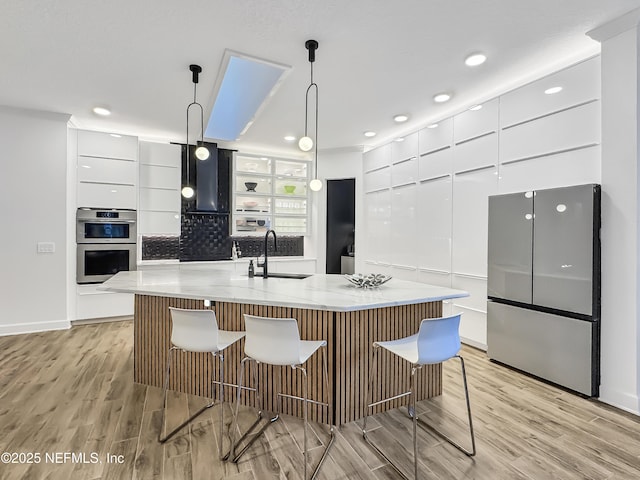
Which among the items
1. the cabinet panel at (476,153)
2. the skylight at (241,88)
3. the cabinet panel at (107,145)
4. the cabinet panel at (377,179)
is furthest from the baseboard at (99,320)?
the cabinet panel at (476,153)

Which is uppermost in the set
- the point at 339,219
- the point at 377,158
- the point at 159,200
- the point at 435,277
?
the point at 377,158

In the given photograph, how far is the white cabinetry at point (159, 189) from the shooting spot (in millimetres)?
5047

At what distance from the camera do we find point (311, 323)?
2281mm

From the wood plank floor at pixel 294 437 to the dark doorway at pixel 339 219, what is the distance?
3312mm

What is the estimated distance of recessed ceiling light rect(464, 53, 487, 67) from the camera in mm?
2836

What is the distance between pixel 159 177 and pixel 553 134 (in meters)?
4.98

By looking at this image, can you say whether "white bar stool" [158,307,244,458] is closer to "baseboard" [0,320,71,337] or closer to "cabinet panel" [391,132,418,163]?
"baseboard" [0,320,71,337]

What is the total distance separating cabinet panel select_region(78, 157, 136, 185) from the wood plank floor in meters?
2.68

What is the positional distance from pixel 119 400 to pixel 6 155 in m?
3.61

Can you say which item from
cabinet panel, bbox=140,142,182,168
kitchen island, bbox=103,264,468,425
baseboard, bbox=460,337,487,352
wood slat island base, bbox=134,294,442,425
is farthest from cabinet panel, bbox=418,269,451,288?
cabinet panel, bbox=140,142,182,168

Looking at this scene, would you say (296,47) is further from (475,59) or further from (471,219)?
(471,219)

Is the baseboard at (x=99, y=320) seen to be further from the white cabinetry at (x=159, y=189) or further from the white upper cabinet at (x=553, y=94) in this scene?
the white upper cabinet at (x=553, y=94)

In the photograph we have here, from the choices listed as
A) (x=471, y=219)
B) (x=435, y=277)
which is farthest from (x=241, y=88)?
(x=435, y=277)

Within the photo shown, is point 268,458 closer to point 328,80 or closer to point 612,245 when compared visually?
point 612,245
